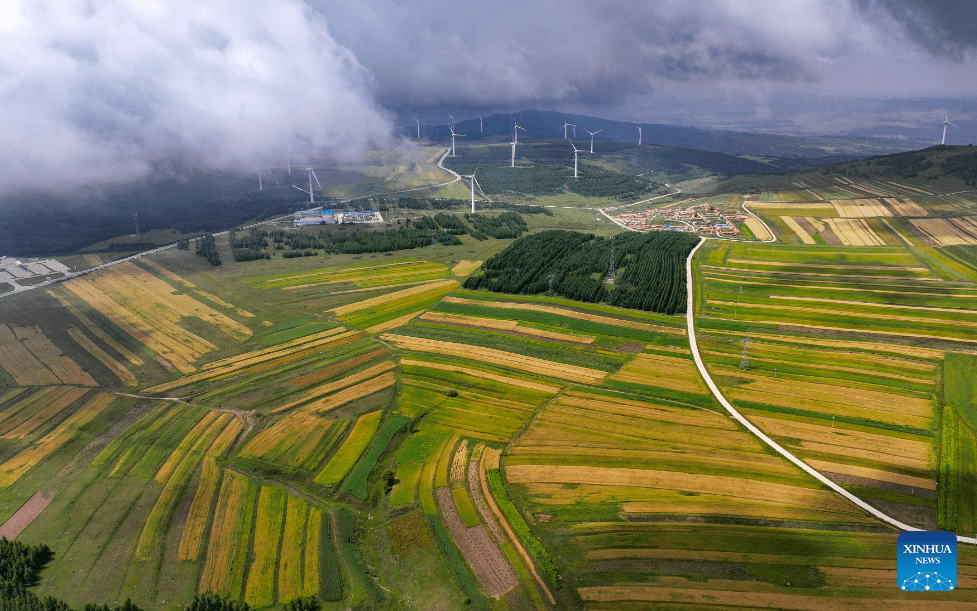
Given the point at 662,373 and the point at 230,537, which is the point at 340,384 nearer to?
the point at 230,537

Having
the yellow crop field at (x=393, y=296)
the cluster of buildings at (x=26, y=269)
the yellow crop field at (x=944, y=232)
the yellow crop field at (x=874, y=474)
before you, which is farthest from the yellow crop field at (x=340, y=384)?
the yellow crop field at (x=944, y=232)

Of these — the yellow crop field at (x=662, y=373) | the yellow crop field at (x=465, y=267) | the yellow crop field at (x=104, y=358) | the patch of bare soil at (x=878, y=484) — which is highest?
the yellow crop field at (x=465, y=267)

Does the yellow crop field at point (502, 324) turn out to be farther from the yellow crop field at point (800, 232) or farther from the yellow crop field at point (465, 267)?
the yellow crop field at point (800, 232)

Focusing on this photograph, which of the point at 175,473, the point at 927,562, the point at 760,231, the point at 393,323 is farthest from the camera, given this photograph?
the point at 760,231

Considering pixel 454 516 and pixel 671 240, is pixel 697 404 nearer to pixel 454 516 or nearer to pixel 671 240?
pixel 454 516

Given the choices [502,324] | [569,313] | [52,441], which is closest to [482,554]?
[52,441]
